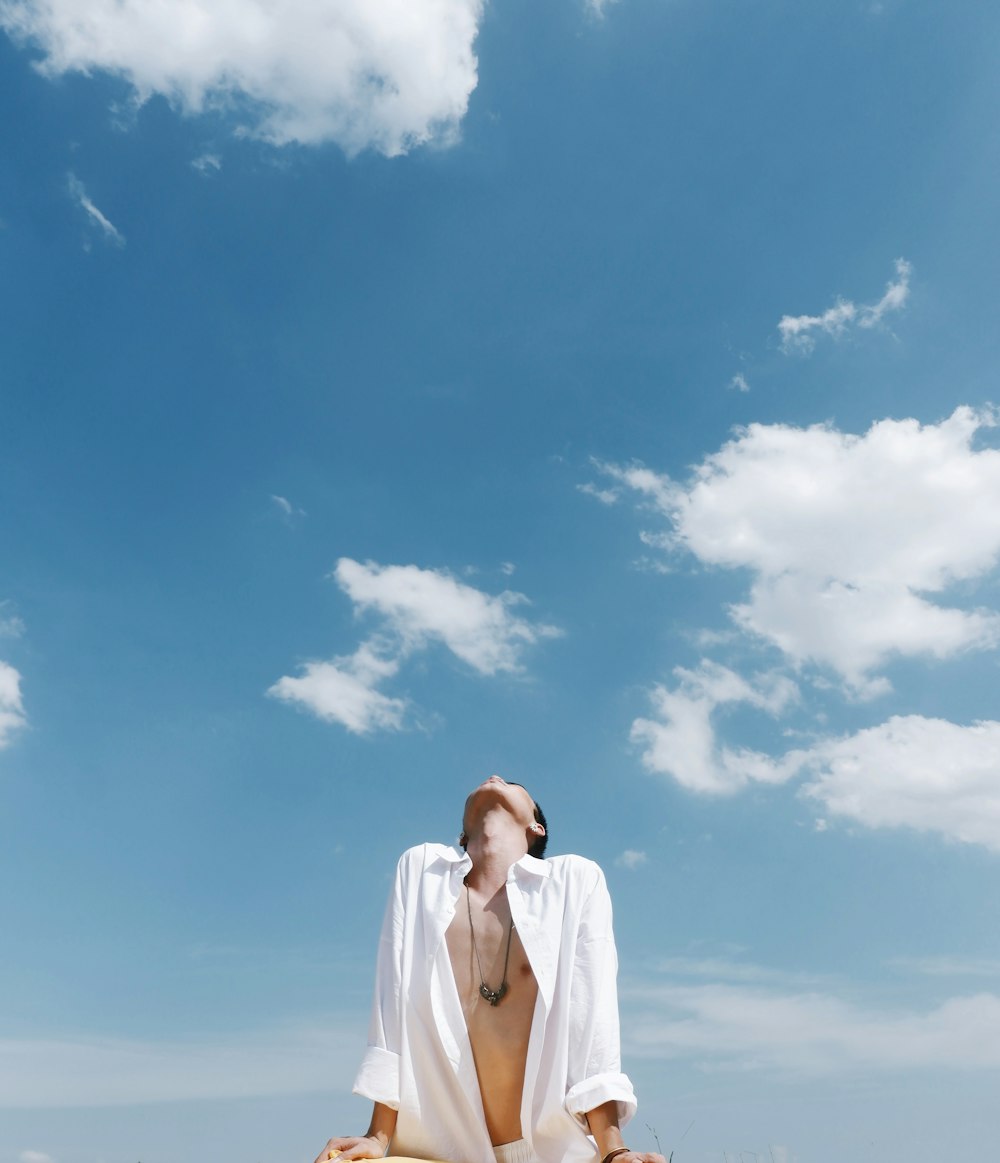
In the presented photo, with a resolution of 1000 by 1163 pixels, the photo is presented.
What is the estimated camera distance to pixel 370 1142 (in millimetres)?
5008

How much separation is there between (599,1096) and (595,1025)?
358 mm

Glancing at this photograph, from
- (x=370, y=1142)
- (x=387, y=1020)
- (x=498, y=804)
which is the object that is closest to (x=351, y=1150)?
(x=370, y=1142)

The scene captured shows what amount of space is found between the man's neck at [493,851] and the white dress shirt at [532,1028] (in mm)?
184

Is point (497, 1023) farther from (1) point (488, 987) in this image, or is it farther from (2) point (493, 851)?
(2) point (493, 851)

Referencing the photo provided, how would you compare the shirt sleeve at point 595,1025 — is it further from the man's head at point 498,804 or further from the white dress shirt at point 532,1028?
the man's head at point 498,804

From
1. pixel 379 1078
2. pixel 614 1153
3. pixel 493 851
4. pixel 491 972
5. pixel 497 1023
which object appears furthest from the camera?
pixel 493 851

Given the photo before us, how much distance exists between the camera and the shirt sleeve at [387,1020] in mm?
5270

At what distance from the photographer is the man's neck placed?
6074 mm

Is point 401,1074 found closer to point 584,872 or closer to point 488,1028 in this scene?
point 488,1028

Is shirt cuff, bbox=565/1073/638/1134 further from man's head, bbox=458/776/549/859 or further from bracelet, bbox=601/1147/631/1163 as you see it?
man's head, bbox=458/776/549/859

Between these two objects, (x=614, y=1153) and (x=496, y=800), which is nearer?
(x=614, y=1153)

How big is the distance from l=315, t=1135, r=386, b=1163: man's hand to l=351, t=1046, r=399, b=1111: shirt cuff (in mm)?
224

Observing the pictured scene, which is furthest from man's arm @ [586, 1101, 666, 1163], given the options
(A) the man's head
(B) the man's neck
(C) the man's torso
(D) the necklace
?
(A) the man's head

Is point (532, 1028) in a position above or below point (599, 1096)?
above
